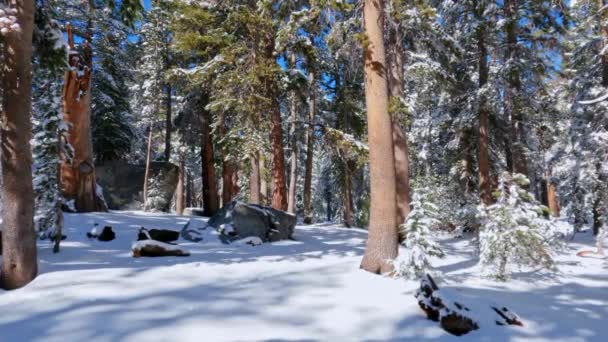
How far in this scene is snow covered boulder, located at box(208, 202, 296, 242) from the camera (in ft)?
37.6

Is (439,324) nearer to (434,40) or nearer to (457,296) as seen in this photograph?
(457,296)

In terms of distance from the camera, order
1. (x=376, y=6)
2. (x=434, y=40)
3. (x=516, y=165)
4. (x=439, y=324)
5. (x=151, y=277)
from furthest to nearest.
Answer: (x=516, y=165) < (x=434, y=40) < (x=376, y=6) < (x=151, y=277) < (x=439, y=324)

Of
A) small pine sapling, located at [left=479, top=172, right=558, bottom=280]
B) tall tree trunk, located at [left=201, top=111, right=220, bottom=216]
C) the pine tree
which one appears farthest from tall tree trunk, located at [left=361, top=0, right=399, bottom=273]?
tall tree trunk, located at [left=201, top=111, right=220, bottom=216]

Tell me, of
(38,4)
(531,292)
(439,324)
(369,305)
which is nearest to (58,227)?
(38,4)

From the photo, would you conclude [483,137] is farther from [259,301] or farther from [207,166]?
[259,301]

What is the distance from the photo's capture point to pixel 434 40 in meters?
12.1

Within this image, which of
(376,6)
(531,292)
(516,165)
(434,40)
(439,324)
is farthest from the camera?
(516,165)

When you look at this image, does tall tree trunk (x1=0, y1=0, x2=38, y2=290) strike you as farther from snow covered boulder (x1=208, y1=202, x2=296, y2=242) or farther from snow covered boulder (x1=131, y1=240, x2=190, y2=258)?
snow covered boulder (x1=208, y1=202, x2=296, y2=242)

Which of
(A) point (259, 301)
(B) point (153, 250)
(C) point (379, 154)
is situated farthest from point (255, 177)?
(A) point (259, 301)

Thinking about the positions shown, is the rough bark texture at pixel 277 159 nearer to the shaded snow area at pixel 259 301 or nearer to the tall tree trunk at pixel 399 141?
the tall tree trunk at pixel 399 141

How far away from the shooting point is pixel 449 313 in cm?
484

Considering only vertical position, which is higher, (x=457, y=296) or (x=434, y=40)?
(x=434, y=40)

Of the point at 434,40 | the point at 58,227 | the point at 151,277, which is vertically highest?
the point at 434,40

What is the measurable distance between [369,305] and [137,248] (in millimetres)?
5409
